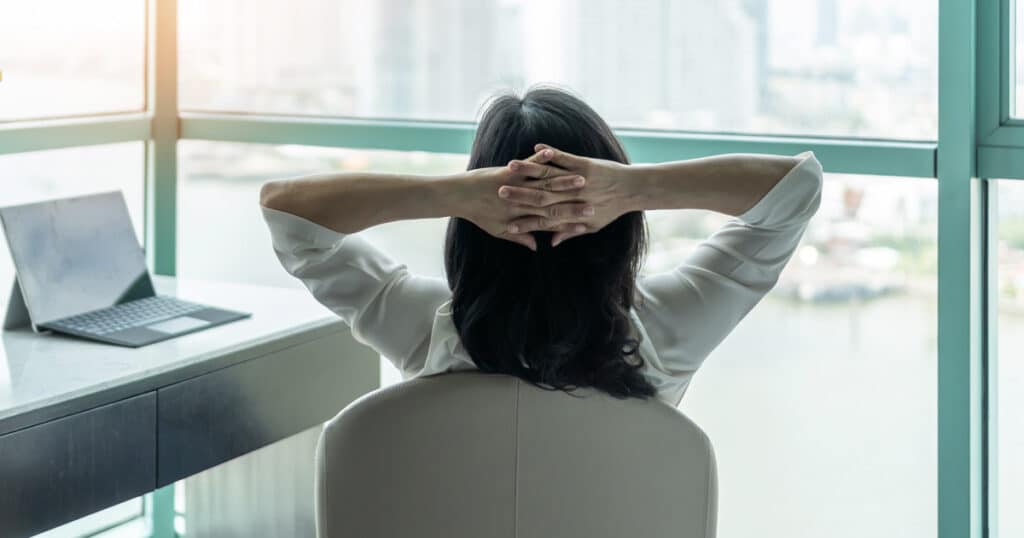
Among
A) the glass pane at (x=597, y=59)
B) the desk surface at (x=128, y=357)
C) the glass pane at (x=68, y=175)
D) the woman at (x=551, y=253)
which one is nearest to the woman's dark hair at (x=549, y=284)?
the woman at (x=551, y=253)

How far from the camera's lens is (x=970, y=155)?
202cm

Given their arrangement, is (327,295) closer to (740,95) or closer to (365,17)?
(740,95)

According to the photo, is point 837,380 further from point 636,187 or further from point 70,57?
point 70,57

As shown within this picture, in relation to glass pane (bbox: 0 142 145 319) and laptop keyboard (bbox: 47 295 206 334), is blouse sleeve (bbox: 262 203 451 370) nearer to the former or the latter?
laptop keyboard (bbox: 47 295 206 334)

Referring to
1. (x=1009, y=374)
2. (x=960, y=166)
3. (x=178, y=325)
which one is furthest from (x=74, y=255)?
(x=1009, y=374)

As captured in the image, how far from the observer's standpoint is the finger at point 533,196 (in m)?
1.29

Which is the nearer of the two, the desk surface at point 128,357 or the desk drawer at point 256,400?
the desk surface at point 128,357

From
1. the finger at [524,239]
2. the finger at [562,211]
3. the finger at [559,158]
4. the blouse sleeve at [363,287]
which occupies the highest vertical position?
the finger at [559,158]

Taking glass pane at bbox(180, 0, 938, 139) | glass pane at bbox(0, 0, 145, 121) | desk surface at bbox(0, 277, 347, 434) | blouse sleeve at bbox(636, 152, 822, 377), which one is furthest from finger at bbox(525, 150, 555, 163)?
glass pane at bbox(0, 0, 145, 121)

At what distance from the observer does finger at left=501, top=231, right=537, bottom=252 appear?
4.26 feet

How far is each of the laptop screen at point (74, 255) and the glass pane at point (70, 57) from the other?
42 centimetres

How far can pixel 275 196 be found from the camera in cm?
144

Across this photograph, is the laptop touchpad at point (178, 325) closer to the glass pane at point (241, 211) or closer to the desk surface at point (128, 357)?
the desk surface at point (128, 357)

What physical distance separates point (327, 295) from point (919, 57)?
123 centimetres
